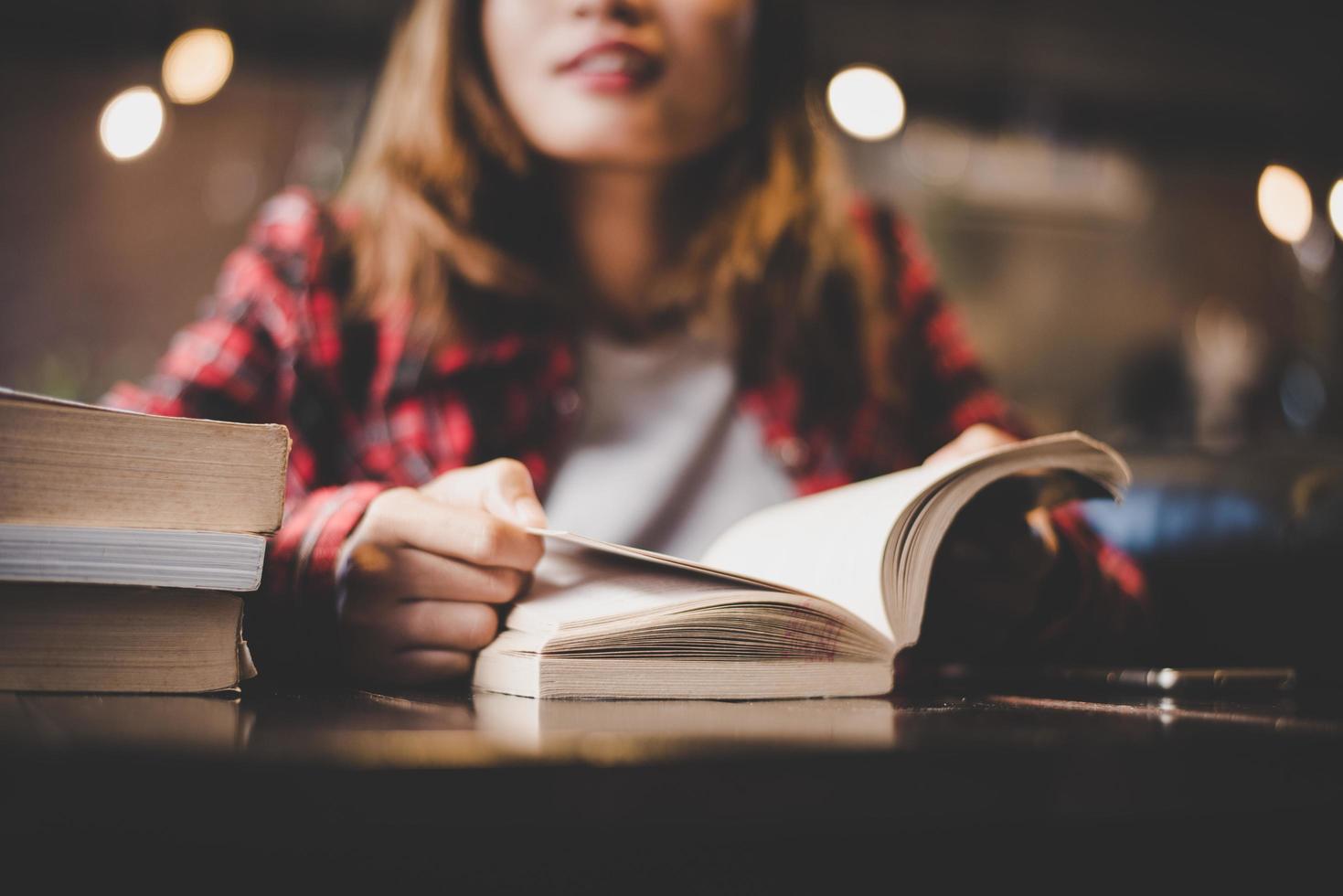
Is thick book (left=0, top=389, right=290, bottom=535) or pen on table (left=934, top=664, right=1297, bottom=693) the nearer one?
thick book (left=0, top=389, right=290, bottom=535)

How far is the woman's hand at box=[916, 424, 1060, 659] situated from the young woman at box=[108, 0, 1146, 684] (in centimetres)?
12

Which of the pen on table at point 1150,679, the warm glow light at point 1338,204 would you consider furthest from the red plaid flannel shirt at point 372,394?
the warm glow light at point 1338,204

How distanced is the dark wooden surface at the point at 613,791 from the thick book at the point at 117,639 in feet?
0.10

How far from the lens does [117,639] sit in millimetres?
425

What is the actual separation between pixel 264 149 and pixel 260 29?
422mm

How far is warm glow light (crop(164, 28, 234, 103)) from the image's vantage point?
1.71 metres

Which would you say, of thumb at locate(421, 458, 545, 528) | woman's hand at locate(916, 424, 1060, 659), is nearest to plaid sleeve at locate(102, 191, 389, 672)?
thumb at locate(421, 458, 545, 528)

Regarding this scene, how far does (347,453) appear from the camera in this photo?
3.42 ft

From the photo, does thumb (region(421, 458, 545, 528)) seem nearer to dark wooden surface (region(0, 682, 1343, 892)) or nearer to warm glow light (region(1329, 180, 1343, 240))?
dark wooden surface (region(0, 682, 1343, 892))

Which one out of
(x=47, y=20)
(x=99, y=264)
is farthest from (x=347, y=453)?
(x=47, y=20)

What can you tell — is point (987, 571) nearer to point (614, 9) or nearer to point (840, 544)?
point (840, 544)

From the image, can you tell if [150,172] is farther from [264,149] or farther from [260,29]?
[260,29]

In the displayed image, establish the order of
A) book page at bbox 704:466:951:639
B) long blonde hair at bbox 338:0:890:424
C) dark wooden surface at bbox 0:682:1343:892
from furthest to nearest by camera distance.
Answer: long blonde hair at bbox 338:0:890:424
book page at bbox 704:466:951:639
dark wooden surface at bbox 0:682:1343:892

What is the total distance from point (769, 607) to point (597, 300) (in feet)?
2.44
